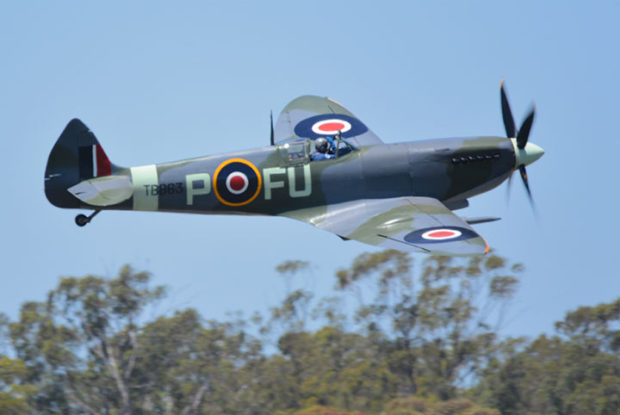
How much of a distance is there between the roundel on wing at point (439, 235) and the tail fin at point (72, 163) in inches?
217

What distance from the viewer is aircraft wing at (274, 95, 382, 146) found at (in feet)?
63.9

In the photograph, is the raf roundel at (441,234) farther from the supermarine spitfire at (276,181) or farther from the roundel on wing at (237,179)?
the roundel on wing at (237,179)

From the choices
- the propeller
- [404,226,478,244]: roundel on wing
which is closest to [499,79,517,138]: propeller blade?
the propeller

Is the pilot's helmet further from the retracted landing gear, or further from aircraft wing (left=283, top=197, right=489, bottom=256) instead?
the retracted landing gear

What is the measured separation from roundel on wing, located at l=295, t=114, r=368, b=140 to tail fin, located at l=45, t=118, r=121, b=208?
4.14 m

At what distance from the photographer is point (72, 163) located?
17.3 metres

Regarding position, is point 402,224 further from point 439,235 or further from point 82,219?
point 82,219

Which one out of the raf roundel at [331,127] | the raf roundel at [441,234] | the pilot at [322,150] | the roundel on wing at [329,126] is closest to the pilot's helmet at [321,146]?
the pilot at [322,150]

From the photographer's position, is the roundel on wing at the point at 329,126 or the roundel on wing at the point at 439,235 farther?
the roundel on wing at the point at 329,126

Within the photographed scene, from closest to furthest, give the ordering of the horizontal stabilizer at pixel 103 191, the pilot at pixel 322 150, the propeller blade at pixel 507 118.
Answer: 1. the horizontal stabilizer at pixel 103 191
2. the pilot at pixel 322 150
3. the propeller blade at pixel 507 118

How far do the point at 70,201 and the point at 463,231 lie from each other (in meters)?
6.81

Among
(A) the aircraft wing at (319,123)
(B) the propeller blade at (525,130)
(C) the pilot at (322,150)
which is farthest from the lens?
(A) the aircraft wing at (319,123)

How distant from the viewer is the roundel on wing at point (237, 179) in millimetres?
17266

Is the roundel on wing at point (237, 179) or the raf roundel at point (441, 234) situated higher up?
the roundel on wing at point (237, 179)
